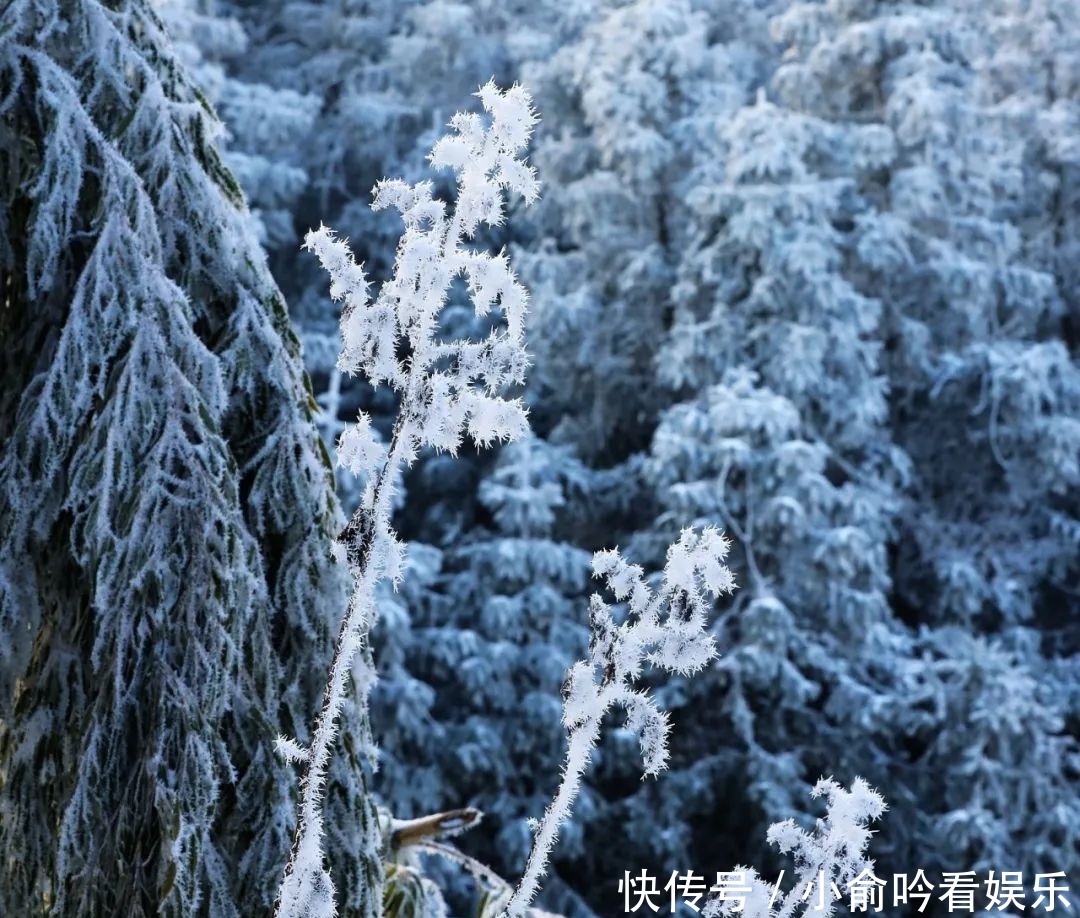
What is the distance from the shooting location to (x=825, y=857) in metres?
1.25

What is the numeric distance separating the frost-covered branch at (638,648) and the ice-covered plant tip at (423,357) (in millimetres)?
174

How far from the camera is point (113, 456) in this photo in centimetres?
151

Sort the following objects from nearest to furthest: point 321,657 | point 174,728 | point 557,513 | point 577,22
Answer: point 174,728 < point 321,657 < point 557,513 < point 577,22

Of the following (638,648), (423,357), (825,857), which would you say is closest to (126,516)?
(423,357)

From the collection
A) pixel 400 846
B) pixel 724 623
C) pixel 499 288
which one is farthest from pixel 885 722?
pixel 499 288

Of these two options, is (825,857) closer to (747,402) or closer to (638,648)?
(638,648)

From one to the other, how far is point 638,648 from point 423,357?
0.98 feet

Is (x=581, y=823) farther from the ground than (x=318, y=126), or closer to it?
closer to it

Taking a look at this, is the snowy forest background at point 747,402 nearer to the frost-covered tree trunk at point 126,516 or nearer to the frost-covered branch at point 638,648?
the frost-covered tree trunk at point 126,516

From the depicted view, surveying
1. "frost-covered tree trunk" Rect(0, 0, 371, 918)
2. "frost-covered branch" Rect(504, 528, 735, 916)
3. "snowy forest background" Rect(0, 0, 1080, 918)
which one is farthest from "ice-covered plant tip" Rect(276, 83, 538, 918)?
"snowy forest background" Rect(0, 0, 1080, 918)

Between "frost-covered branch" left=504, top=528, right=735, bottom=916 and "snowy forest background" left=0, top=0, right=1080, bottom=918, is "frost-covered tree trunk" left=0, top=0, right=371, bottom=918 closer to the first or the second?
"frost-covered branch" left=504, top=528, right=735, bottom=916

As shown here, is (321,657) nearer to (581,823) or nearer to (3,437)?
(3,437)

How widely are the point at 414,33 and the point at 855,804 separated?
10.2 m

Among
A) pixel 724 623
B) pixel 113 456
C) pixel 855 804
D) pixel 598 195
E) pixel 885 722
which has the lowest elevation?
pixel 855 804
